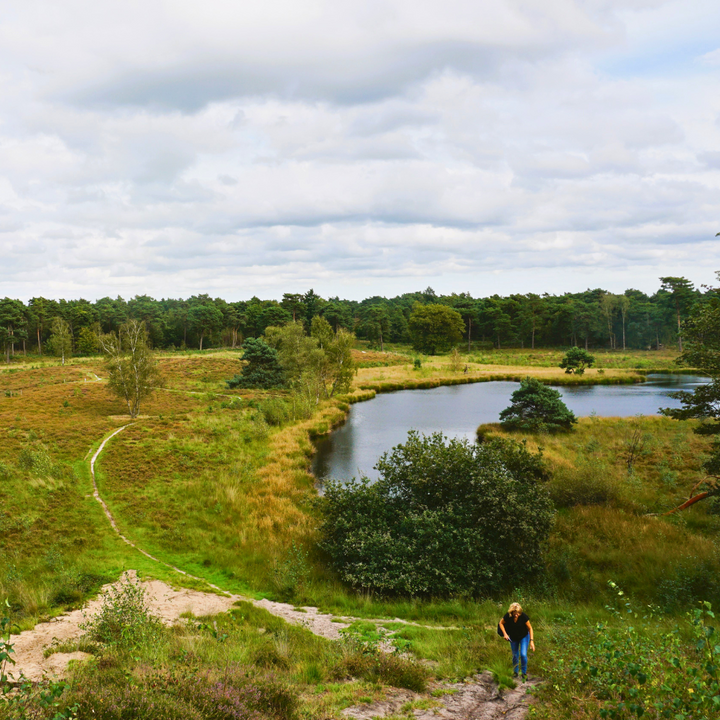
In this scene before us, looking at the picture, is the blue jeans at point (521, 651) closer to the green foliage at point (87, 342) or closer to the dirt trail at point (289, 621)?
the dirt trail at point (289, 621)

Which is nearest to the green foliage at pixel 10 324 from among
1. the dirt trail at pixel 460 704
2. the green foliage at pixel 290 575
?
the green foliage at pixel 290 575

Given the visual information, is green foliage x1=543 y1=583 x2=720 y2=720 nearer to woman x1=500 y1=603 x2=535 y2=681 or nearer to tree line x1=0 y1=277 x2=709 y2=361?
woman x1=500 y1=603 x2=535 y2=681

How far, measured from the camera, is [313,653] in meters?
9.53

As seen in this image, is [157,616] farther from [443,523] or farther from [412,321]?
[412,321]

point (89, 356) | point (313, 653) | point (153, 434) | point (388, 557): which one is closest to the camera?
point (313, 653)

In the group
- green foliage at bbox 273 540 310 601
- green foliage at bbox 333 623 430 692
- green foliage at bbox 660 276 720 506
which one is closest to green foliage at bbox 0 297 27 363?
green foliage at bbox 273 540 310 601

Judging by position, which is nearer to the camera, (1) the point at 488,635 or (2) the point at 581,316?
(1) the point at 488,635

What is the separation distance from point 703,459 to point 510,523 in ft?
52.3

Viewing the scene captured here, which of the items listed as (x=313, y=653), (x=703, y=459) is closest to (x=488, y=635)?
(x=313, y=653)

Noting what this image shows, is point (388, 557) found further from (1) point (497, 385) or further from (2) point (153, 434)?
(1) point (497, 385)

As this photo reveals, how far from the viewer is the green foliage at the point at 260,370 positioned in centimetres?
5541

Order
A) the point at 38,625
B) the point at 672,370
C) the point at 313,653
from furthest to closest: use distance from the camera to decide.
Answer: the point at 672,370, the point at 38,625, the point at 313,653

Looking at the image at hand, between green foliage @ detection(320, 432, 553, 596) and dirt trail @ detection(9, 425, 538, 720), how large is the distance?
2.36 m

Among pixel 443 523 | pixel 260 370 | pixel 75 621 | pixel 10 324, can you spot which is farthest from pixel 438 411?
pixel 10 324
